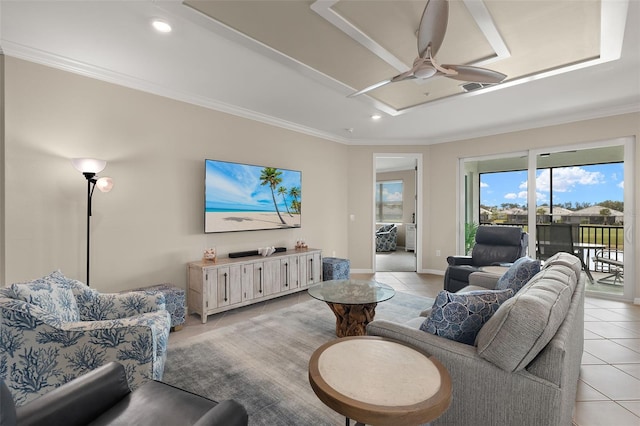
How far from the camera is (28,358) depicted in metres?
1.67

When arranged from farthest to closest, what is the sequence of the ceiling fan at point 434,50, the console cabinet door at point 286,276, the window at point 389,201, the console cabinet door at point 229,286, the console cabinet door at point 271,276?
the window at point 389,201
the console cabinet door at point 286,276
the console cabinet door at point 271,276
the console cabinet door at point 229,286
the ceiling fan at point 434,50

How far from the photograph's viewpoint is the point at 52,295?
73.6 inches

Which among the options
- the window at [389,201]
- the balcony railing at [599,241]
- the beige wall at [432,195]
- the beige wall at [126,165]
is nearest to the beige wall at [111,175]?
the beige wall at [126,165]

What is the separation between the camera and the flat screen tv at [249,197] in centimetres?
375

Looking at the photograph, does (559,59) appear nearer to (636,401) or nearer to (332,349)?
(636,401)

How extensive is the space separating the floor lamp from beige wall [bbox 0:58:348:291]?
0.12 m

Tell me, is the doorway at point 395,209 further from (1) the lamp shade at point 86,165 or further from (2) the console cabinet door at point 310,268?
(1) the lamp shade at point 86,165

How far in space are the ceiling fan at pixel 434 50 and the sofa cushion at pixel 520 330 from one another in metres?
1.65

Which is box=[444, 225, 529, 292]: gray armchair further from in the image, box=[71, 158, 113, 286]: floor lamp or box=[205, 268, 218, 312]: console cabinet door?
box=[71, 158, 113, 286]: floor lamp

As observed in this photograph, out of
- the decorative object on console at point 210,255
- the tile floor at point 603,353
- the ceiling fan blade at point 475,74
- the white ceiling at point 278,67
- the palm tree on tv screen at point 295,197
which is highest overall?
the white ceiling at point 278,67

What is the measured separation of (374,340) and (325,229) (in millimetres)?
4050

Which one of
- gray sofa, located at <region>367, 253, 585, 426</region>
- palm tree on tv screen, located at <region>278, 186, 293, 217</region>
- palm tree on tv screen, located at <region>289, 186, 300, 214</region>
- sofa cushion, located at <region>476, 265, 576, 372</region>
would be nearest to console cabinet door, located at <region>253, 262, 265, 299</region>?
palm tree on tv screen, located at <region>278, 186, 293, 217</region>

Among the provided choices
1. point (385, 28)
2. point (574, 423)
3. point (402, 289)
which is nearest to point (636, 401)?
point (574, 423)

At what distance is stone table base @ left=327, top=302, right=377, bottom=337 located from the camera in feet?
9.05
